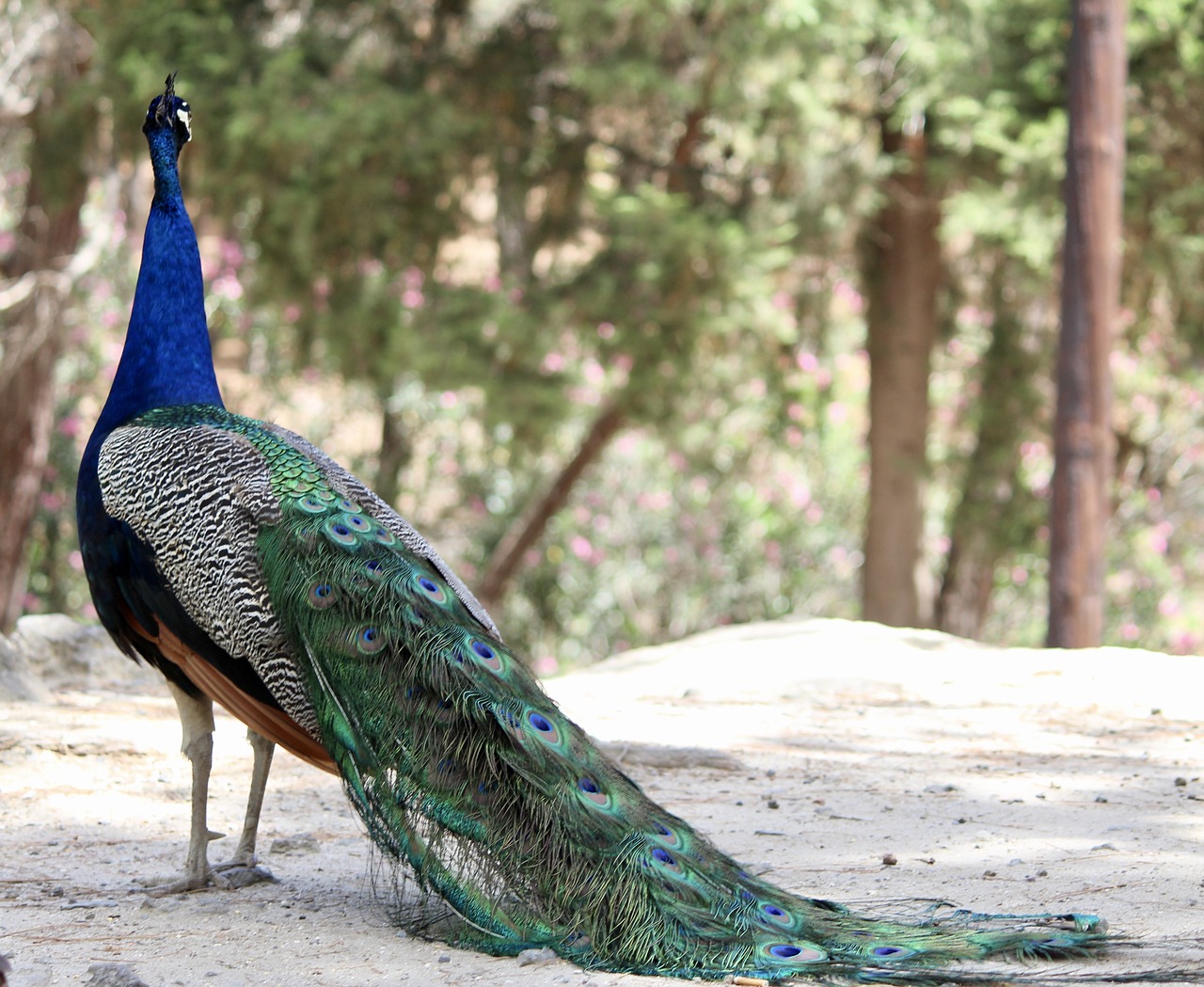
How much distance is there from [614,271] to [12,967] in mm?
5967

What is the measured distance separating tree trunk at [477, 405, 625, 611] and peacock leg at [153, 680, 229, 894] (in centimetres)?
609

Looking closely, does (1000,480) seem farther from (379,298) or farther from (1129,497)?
(379,298)

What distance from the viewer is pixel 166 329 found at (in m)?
3.83

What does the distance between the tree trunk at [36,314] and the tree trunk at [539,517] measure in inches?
130

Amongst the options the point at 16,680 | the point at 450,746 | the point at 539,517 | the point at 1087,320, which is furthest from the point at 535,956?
the point at 539,517

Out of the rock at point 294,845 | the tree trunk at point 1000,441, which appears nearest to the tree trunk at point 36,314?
the tree trunk at point 1000,441

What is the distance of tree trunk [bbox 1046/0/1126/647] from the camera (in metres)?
7.11

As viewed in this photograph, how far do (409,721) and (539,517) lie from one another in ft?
24.8

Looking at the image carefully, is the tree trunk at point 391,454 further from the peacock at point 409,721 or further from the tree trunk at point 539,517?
the peacock at point 409,721

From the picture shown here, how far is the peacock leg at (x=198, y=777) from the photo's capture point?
3.39 m

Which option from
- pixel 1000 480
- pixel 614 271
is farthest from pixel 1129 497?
pixel 614 271

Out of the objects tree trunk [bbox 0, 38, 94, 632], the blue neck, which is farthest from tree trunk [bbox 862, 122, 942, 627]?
the blue neck

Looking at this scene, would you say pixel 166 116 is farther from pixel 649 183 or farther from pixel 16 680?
pixel 649 183

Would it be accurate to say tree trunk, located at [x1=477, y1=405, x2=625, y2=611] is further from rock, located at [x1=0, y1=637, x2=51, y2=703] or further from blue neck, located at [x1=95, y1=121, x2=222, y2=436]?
blue neck, located at [x1=95, y1=121, x2=222, y2=436]
